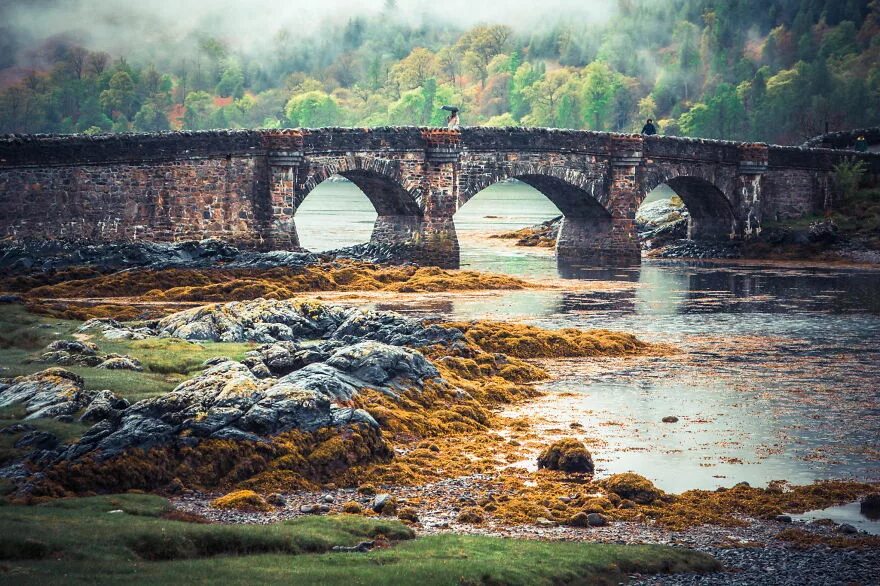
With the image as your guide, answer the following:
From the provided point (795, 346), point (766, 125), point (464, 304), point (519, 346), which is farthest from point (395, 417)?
point (766, 125)

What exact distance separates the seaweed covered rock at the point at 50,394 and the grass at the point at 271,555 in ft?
14.8

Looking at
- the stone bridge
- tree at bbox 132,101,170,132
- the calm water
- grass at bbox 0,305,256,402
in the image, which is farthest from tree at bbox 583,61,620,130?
grass at bbox 0,305,256,402

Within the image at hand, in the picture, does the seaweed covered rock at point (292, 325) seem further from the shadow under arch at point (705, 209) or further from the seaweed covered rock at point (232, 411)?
the shadow under arch at point (705, 209)

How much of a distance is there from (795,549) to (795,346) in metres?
18.3

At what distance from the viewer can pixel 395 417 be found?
22.7 metres

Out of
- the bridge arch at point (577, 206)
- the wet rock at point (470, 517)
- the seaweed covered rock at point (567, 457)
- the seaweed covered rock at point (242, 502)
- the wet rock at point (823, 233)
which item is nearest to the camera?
the wet rock at point (470, 517)

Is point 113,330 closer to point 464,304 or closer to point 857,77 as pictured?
point 464,304

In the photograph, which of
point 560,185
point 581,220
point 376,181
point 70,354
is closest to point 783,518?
point 70,354

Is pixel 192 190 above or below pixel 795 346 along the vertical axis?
above

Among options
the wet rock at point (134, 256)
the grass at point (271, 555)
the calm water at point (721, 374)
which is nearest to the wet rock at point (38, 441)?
the grass at point (271, 555)

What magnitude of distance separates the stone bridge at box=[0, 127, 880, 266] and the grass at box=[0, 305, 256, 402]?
40.0 feet

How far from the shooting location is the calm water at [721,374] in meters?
21.5

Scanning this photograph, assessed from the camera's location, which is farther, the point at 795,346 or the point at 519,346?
the point at 795,346

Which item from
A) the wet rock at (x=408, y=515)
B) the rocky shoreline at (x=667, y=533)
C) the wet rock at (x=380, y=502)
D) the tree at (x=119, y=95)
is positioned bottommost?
the rocky shoreline at (x=667, y=533)
